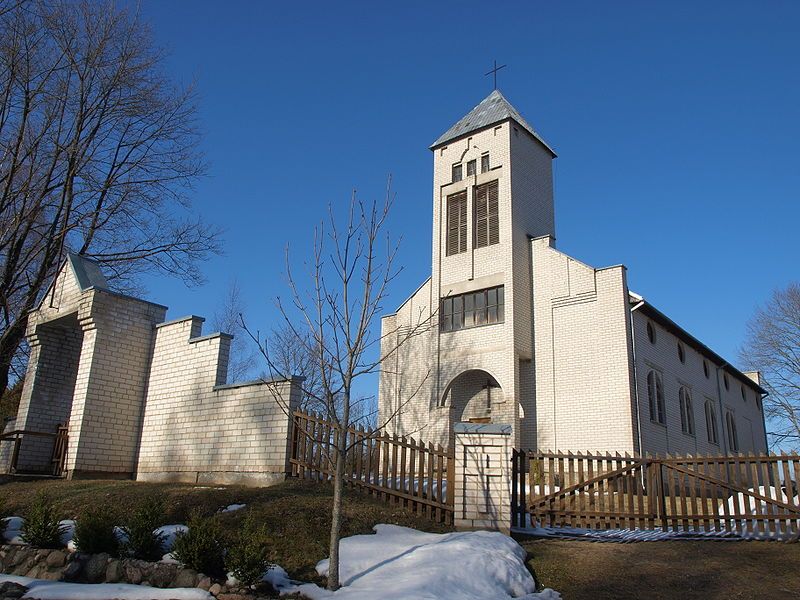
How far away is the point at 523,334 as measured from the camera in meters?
22.9

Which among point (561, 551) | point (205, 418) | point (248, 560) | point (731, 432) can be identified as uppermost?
point (731, 432)

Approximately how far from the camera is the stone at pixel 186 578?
690 cm

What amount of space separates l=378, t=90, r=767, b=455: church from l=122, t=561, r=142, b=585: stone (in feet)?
41.6

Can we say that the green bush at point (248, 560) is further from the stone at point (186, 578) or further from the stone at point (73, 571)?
the stone at point (73, 571)

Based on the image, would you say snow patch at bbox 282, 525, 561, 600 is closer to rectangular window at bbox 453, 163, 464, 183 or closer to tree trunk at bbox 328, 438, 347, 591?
tree trunk at bbox 328, 438, 347, 591

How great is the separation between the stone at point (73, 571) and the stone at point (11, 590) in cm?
51

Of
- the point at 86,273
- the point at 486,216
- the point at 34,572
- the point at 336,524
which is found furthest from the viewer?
the point at 486,216

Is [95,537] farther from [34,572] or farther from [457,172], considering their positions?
[457,172]

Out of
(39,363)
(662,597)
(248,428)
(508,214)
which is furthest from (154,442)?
(508,214)

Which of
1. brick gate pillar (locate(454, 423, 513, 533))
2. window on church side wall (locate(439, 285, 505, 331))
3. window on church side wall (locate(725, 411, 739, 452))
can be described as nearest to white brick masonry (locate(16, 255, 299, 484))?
brick gate pillar (locate(454, 423, 513, 533))

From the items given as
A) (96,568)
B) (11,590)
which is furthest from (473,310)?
(11,590)

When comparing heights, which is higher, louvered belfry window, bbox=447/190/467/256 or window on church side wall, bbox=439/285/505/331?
louvered belfry window, bbox=447/190/467/256

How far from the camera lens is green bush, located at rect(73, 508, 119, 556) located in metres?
7.69

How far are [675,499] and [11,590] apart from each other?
10.2 meters
